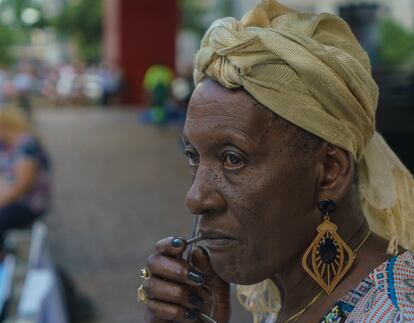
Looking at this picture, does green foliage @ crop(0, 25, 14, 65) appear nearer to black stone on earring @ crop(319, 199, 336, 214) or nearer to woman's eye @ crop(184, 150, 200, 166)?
woman's eye @ crop(184, 150, 200, 166)

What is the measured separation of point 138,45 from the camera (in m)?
25.0

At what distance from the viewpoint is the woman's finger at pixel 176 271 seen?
1.66m

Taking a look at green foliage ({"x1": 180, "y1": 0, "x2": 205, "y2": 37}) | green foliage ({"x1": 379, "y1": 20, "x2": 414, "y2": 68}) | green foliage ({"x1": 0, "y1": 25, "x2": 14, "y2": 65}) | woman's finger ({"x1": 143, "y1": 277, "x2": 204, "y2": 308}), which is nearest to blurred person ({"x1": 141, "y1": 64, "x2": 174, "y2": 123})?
green foliage ({"x1": 379, "y1": 20, "x2": 414, "y2": 68})

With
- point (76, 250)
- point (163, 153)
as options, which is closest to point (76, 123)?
point (163, 153)

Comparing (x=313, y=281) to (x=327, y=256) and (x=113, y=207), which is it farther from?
(x=113, y=207)

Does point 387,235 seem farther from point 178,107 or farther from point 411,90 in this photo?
point 178,107

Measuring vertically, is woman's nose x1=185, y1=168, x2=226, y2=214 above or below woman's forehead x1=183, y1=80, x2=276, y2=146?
below

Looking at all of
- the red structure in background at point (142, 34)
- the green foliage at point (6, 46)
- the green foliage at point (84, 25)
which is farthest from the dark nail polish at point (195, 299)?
the green foliage at point (84, 25)

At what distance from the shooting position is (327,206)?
158 cm

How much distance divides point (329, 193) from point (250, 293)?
0.57m

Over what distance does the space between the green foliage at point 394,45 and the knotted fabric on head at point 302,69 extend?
7809 millimetres

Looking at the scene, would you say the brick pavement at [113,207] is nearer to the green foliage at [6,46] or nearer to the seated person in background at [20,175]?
the seated person in background at [20,175]

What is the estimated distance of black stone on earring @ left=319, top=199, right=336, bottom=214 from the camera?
158cm

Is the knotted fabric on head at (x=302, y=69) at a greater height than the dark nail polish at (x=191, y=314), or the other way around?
the knotted fabric on head at (x=302, y=69)
